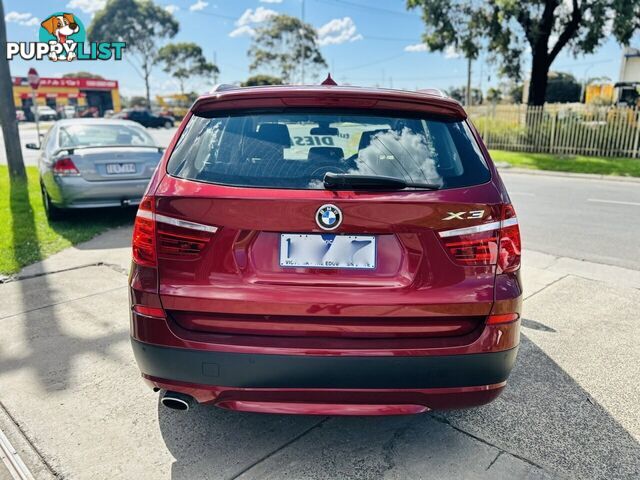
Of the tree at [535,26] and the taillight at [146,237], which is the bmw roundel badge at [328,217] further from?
the tree at [535,26]

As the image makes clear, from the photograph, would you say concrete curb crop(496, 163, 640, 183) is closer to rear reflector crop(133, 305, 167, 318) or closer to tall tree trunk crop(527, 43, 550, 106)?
tall tree trunk crop(527, 43, 550, 106)

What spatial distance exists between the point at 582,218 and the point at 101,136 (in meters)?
7.50

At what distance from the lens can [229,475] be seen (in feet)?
7.61

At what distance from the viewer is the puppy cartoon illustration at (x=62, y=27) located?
15500 millimetres

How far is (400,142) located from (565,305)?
111 inches

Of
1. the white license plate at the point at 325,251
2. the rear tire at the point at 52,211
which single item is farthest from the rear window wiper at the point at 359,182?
the rear tire at the point at 52,211

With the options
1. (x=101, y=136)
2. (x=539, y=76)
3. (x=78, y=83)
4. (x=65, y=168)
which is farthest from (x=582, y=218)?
(x=78, y=83)

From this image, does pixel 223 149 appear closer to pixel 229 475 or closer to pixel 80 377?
pixel 229 475

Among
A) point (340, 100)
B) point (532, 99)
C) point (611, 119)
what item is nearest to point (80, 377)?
point (340, 100)

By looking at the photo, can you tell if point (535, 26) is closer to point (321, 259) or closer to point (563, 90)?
point (321, 259)

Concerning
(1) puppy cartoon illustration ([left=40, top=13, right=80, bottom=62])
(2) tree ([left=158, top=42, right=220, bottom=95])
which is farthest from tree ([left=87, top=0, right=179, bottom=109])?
(1) puppy cartoon illustration ([left=40, top=13, right=80, bottom=62])

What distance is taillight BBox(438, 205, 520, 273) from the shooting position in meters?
2.13

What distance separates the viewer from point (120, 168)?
6.97 metres

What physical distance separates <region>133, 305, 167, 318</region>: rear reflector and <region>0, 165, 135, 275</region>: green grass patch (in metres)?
3.63
